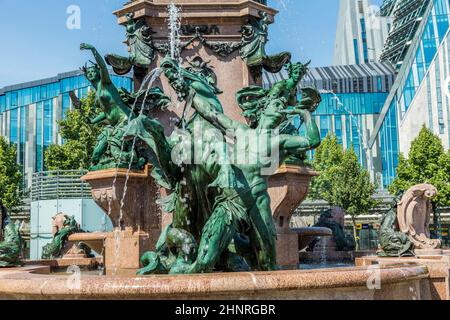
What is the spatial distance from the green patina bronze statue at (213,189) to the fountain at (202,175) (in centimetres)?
1

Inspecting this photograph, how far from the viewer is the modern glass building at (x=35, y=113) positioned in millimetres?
69562

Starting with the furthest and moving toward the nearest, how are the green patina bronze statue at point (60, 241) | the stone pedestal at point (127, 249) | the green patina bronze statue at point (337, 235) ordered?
the green patina bronze statue at point (60, 241) → the green patina bronze statue at point (337, 235) → the stone pedestal at point (127, 249)

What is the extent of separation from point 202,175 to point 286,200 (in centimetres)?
353

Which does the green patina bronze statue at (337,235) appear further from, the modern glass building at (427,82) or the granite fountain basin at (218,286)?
the modern glass building at (427,82)

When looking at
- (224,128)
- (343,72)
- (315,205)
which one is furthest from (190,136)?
(343,72)

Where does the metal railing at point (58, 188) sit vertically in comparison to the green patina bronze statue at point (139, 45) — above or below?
below

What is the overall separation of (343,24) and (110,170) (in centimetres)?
9284

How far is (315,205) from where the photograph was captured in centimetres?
4403

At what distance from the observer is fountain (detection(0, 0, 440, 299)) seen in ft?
18.9

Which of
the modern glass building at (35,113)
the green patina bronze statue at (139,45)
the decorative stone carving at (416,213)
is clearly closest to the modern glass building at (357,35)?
the modern glass building at (35,113)

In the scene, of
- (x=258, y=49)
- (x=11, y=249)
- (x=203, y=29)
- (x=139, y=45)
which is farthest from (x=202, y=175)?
(x=203, y=29)

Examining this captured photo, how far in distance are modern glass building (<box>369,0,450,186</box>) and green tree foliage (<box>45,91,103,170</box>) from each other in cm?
3644

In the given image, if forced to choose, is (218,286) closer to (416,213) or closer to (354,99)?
(416,213)
